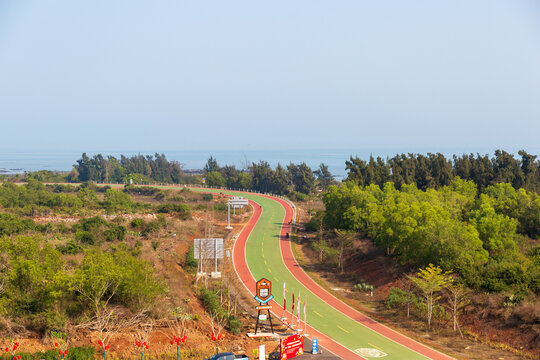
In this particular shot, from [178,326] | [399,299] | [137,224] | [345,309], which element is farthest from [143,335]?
[137,224]

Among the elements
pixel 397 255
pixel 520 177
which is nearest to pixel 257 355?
pixel 397 255

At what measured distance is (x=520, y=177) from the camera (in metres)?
82.9

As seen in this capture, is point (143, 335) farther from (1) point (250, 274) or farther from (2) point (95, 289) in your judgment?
(1) point (250, 274)

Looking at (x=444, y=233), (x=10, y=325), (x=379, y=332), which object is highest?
(x=444, y=233)

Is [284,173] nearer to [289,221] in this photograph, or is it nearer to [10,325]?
[289,221]

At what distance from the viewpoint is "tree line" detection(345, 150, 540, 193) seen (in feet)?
273

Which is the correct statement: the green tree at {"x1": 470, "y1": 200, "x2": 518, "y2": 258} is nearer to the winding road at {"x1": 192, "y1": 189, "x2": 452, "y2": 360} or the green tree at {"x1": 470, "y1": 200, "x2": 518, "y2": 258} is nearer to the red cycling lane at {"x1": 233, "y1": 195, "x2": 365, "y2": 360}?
the winding road at {"x1": 192, "y1": 189, "x2": 452, "y2": 360}

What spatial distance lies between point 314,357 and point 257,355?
12.4 feet

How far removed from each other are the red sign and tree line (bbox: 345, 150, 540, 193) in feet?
173

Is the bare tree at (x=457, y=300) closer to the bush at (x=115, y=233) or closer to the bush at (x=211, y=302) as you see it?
the bush at (x=211, y=302)

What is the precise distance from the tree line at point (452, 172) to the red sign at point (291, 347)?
52.8 m

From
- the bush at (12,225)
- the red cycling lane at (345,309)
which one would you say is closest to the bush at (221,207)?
the red cycling lane at (345,309)

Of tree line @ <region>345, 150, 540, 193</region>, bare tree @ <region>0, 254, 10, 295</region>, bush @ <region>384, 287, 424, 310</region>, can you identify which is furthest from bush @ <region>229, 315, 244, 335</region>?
tree line @ <region>345, 150, 540, 193</region>

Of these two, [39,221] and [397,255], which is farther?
[39,221]
